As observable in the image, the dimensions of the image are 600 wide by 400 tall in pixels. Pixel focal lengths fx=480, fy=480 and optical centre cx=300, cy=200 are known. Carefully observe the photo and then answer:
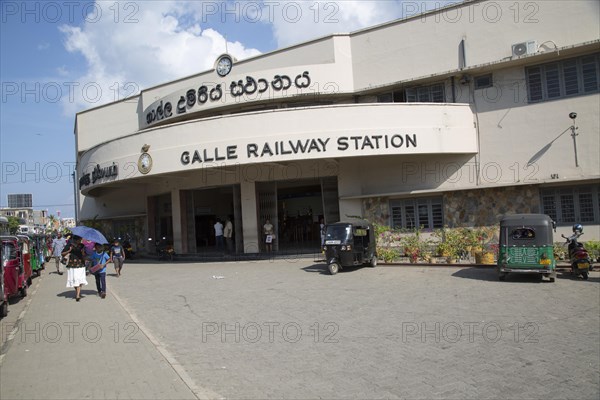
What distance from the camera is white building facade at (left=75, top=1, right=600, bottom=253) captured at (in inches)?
697

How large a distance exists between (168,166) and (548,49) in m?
15.8

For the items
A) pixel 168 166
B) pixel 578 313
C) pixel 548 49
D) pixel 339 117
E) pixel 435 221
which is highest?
pixel 548 49

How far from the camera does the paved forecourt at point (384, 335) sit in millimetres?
5777

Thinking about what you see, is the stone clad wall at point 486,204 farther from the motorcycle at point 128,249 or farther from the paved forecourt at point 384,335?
the motorcycle at point 128,249

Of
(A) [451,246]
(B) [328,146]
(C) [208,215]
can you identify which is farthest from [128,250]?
(A) [451,246]

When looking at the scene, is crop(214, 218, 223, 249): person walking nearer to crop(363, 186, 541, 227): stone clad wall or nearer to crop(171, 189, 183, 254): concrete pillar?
crop(171, 189, 183, 254): concrete pillar

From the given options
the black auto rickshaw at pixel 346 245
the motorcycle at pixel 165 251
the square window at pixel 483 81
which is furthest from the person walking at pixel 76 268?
the square window at pixel 483 81

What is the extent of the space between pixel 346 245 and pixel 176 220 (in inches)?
515

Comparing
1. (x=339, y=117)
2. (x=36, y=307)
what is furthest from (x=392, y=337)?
(x=339, y=117)

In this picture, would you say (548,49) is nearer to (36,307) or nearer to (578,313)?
(578,313)

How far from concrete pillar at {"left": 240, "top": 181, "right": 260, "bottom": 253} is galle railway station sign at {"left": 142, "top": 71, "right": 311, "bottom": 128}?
14.0 feet

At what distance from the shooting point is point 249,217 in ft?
76.4

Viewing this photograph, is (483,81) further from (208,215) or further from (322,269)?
(208,215)

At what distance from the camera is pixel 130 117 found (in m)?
31.6
